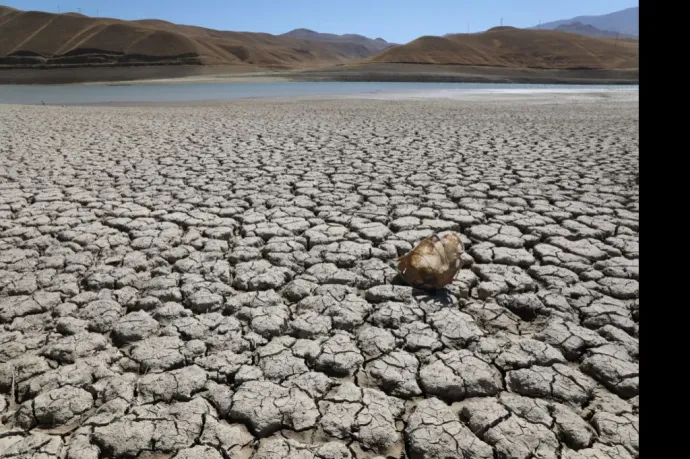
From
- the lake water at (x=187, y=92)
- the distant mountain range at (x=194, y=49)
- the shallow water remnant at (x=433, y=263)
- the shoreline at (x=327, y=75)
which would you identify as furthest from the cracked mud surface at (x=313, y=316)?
the distant mountain range at (x=194, y=49)

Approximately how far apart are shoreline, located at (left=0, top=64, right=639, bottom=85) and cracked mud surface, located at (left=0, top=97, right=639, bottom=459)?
34129mm

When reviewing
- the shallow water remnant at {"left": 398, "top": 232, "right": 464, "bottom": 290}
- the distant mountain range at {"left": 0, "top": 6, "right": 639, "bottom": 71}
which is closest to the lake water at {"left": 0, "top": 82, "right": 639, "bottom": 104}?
the shallow water remnant at {"left": 398, "top": 232, "right": 464, "bottom": 290}

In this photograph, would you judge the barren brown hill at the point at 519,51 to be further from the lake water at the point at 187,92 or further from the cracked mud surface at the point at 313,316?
the cracked mud surface at the point at 313,316

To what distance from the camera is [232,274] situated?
2.48 meters

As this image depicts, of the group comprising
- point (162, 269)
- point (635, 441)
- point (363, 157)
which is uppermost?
point (363, 157)

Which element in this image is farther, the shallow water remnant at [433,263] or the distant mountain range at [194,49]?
the distant mountain range at [194,49]

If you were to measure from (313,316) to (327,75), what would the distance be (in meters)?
40.6

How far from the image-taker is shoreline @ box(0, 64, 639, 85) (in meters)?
36.9

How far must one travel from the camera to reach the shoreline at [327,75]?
121 feet

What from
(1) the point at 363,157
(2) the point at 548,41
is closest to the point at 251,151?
(1) the point at 363,157

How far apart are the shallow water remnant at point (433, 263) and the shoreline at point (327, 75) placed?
3571 centimetres

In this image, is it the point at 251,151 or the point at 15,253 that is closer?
the point at 15,253

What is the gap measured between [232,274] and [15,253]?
126cm

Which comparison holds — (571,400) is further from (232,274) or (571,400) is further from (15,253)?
(15,253)
